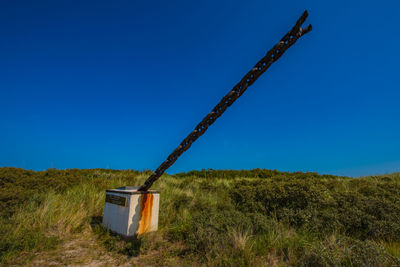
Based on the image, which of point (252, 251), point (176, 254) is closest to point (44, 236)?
point (176, 254)

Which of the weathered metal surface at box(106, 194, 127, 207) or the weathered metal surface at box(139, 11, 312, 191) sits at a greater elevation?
the weathered metal surface at box(139, 11, 312, 191)

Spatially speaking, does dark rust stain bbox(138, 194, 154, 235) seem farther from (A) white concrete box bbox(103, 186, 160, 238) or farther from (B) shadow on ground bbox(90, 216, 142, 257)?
(B) shadow on ground bbox(90, 216, 142, 257)

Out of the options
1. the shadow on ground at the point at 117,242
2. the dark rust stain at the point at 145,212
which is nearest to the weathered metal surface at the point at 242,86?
the dark rust stain at the point at 145,212

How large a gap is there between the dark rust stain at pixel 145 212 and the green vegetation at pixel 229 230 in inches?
6.4

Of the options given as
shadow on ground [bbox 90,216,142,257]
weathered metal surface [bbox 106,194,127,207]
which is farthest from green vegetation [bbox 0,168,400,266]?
weathered metal surface [bbox 106,194,127,207]

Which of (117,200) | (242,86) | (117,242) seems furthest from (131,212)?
(242,86)

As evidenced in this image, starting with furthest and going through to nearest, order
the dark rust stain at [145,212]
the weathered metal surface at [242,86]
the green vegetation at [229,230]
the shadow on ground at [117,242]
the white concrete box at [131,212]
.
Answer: the dark rust stain at [145,212] < the white concrete box at [131,212] < the shadow on ground at [117,242] < the green vegetation at [229,230] < the weathered metal surface at [242,86]

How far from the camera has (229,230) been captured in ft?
12.7

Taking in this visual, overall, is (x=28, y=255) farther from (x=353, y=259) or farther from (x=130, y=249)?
(x=353, y=259)

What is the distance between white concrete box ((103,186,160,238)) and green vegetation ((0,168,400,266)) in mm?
181

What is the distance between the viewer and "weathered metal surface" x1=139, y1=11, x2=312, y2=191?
2.27 meters

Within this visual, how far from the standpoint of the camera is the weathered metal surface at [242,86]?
7.44 feet

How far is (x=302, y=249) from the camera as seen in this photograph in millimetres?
3531

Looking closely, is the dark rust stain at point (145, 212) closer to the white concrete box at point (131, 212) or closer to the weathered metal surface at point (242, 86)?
the white concrete box at point (131, 212)
